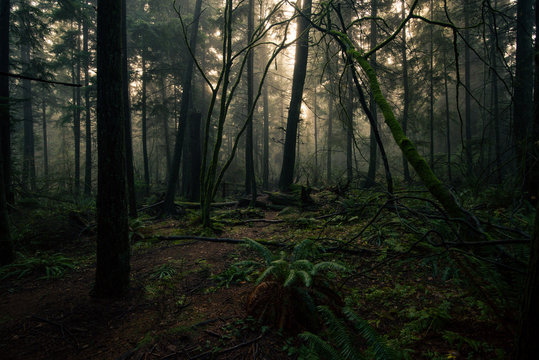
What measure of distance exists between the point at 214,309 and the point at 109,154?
2.60 metres

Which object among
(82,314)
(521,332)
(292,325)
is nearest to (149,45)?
(82,314)

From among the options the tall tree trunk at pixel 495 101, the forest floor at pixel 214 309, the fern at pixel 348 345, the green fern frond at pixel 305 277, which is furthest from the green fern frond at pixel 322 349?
the tall tree trunk at pixel 495 101

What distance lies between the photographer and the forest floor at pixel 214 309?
2346mm

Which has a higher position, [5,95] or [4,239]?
[5,95]

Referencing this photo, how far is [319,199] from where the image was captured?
914cm

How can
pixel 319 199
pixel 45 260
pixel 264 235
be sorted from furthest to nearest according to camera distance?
pixel 319 199 < pixel 264 235 < pixel 45 260

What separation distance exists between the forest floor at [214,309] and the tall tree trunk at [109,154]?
0.50m

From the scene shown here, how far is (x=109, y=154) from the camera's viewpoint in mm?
3541

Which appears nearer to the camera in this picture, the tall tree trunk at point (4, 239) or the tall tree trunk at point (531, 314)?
the tall tree trunk at point (531, 314)

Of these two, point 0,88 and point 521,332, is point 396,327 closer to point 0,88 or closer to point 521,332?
point 521,332

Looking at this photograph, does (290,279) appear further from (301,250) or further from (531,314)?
(531,314)

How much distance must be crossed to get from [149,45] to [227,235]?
15.9 metres

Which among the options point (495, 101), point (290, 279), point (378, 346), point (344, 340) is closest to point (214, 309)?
point (290, 279)

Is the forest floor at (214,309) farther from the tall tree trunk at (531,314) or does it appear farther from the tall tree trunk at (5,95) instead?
the tall tree trunk at (5,95)
